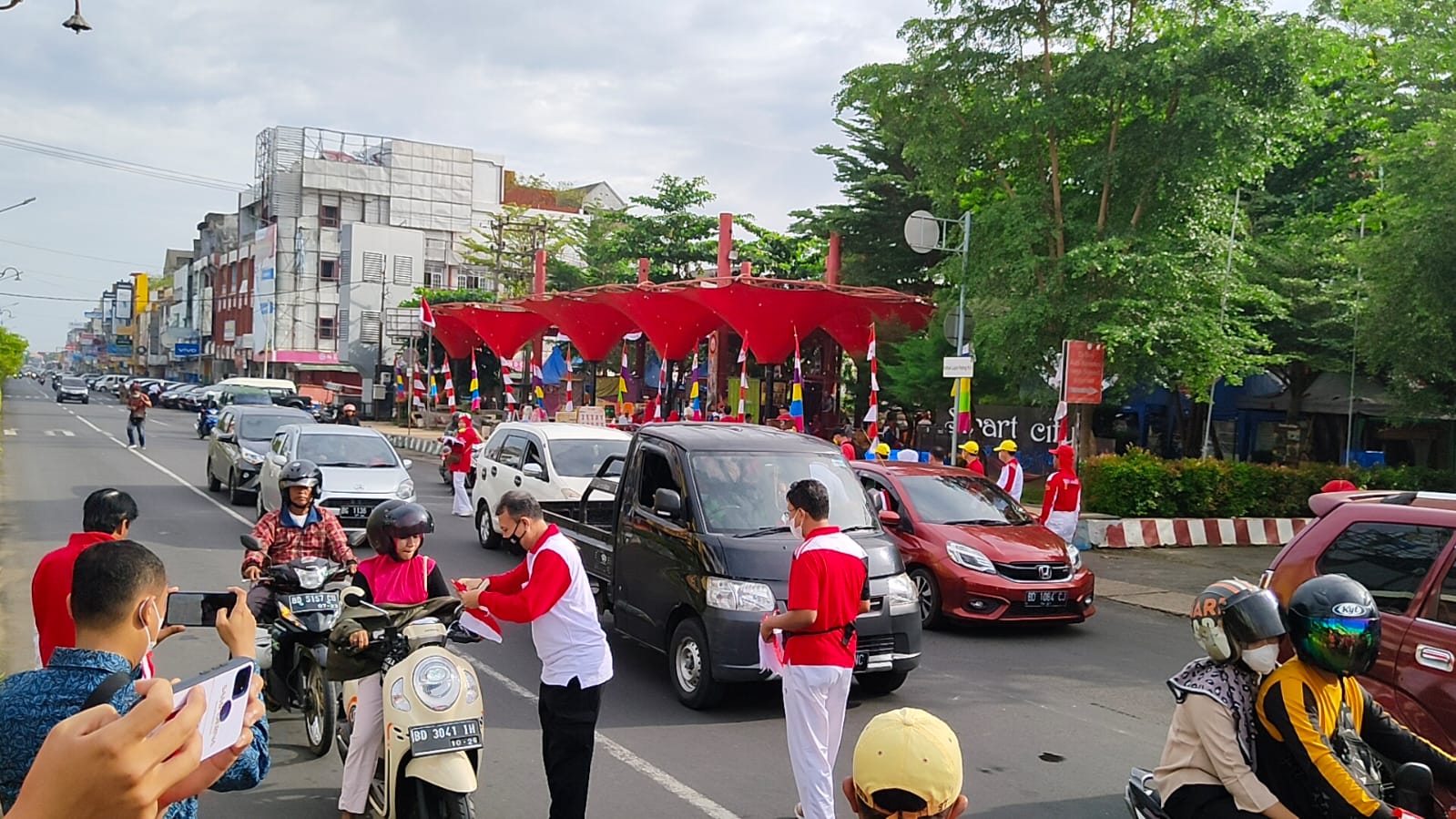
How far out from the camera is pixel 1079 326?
18.2 m

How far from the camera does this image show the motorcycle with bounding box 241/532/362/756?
5.97m

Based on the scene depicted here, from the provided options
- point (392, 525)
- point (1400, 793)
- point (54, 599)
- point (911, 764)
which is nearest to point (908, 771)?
point (911, 764)

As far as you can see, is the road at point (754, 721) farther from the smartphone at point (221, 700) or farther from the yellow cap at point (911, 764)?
the smartphone at point (221, 700)

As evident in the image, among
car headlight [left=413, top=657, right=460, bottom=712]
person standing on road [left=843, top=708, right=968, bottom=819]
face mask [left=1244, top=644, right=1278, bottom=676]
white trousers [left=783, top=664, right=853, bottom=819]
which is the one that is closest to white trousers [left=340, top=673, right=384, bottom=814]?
car headlight [left=413, top=657, right=460, bottom=712]

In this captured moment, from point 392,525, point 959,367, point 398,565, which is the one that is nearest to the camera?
point 392,525

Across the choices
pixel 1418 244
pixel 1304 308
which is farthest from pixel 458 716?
pixel 1304 308

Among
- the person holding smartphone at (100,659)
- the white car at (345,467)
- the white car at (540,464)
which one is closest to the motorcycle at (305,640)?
the person holding smartphone at (100,659)

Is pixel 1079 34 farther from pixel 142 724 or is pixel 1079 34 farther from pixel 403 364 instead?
pixel 403 364

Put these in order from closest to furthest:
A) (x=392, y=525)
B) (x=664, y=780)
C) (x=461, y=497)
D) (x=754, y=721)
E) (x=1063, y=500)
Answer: (x=392, y=525) → (x=664, y=780) → (x=754, y=721) → (x=1063, y=500) → (x=461, y=497)

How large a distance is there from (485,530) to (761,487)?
7.80m

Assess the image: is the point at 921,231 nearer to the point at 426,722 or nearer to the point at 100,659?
the point at 426,722

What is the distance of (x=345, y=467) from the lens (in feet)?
51.0

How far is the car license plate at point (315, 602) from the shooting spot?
597cm

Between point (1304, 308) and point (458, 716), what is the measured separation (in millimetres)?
22960
